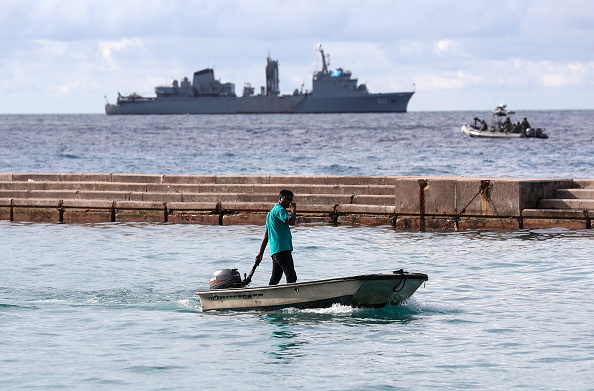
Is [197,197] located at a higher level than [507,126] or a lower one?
lower

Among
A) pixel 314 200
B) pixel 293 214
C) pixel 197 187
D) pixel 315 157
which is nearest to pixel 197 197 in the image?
pixel 197 187

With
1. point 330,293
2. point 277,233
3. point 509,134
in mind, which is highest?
point 509,134

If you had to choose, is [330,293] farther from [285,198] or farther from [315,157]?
[315,157]

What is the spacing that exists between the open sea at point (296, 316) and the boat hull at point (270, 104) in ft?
538

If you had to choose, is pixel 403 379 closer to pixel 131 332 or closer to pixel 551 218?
Result: pixel 131 332

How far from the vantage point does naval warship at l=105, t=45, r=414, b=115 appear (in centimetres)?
18788

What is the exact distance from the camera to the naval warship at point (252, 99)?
18788 centimetres

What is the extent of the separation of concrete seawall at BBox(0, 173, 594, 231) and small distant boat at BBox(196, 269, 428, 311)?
9256mm

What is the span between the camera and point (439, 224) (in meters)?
22.6

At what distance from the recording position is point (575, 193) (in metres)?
22.7

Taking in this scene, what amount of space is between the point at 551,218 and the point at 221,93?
175695 mm

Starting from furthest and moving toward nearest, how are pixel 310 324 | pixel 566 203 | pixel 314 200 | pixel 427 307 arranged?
pixel 314 200 < pixel 566 203 < pixel 427 307 < pixel 310 324

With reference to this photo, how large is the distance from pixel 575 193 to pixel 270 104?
17237 cm

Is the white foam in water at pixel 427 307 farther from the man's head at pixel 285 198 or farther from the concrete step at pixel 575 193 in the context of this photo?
the concrete step at pixel 575 193
